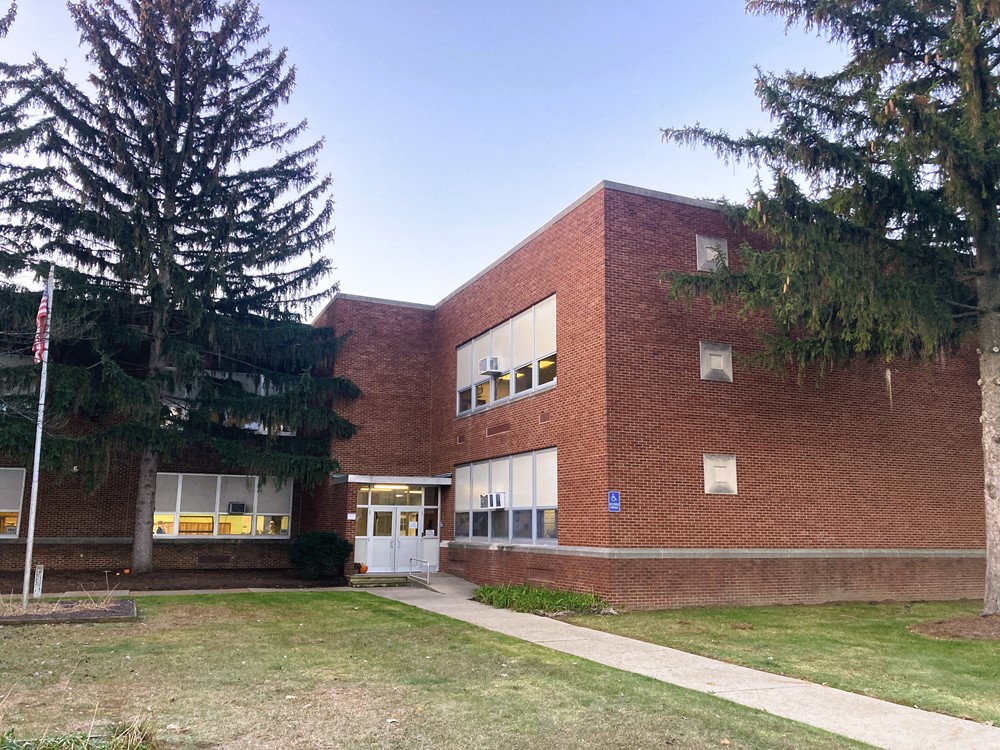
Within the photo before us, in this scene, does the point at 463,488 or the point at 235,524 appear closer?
the point at 463,488

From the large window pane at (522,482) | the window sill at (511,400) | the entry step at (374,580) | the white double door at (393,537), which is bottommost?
the entry step at (374,580)

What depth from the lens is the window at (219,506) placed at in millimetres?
24750

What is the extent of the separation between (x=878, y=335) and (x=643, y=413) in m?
4.75

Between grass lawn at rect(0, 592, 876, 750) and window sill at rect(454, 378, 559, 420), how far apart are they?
23.7 ft

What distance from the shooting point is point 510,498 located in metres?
19.8

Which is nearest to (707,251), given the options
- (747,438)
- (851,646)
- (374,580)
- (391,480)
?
(747,438)

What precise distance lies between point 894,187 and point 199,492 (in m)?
20.7

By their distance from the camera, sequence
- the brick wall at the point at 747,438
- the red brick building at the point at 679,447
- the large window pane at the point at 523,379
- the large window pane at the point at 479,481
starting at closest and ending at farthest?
1. the red brick building at the point at 679,447
2. the brick wall at the point at 747,438
3. the large window pane at the point at 523,379
4. the large window pane at the point at 479,481

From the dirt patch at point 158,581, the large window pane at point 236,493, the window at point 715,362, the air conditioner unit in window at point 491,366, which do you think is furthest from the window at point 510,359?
the large window pane at point 236,493

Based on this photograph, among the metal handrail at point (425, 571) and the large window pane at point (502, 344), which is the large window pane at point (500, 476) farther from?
the metal handrail at point (425, 571)

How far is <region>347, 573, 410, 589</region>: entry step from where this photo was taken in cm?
2083

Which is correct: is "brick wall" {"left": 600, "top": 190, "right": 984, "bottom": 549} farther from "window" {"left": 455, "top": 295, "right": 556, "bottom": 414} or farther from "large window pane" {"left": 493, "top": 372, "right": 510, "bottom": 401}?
"large window pane" {"left": 493, "top": 372, "right": 510, "bottom": 401}

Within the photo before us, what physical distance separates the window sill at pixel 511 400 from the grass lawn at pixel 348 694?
724 cm

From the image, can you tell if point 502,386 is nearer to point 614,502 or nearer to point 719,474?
point 614,502
